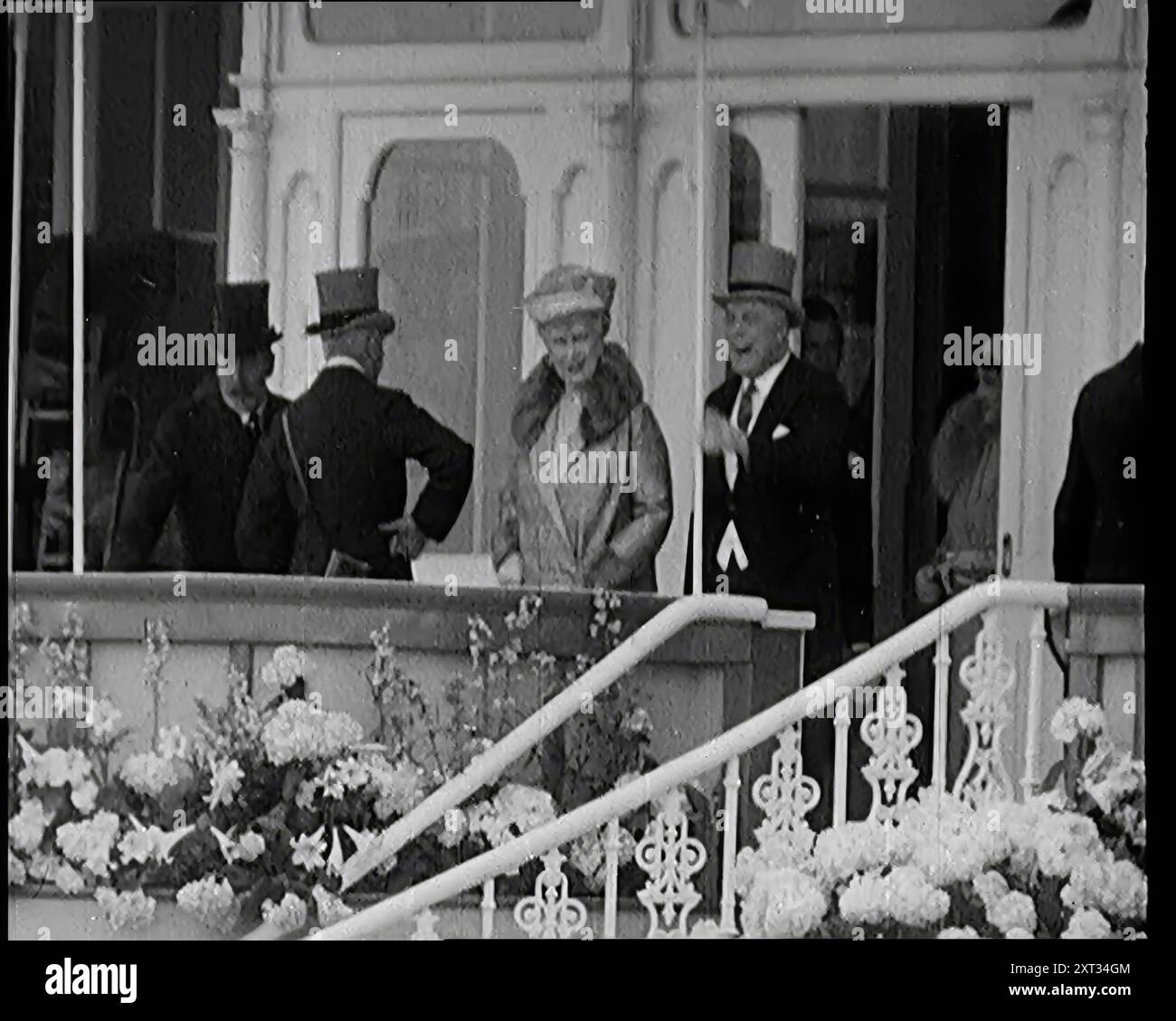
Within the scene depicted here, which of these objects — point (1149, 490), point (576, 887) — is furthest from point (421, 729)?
point (1149, 490)

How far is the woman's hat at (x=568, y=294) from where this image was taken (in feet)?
31.9

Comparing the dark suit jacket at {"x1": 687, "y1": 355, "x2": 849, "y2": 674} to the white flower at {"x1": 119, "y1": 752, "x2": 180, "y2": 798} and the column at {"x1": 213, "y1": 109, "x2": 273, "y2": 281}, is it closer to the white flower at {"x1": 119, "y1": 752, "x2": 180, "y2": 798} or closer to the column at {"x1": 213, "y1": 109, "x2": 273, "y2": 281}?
the column at {"x1": 213, "y1": 109, "x2": 273, "y2": 281}

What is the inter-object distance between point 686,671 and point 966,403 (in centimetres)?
92

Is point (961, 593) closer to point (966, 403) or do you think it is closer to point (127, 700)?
point (966, 403)

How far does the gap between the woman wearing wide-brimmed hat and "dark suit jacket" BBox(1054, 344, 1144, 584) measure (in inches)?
37.7

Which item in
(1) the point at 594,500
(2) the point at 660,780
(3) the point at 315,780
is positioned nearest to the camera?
(2) the point at 660,780

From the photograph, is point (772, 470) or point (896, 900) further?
point (772, 470)

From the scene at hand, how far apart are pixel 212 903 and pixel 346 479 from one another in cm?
105

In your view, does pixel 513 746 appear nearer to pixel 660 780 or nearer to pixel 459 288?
pixel 660 780

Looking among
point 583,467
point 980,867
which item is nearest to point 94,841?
point 583,467

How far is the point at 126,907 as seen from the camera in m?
9.67

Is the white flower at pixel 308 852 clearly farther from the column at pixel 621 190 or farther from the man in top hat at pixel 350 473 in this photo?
the column at pixel 621 190

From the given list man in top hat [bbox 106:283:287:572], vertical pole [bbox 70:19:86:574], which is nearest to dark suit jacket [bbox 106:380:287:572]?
man in top hat [bbox 106:283:287:572]
